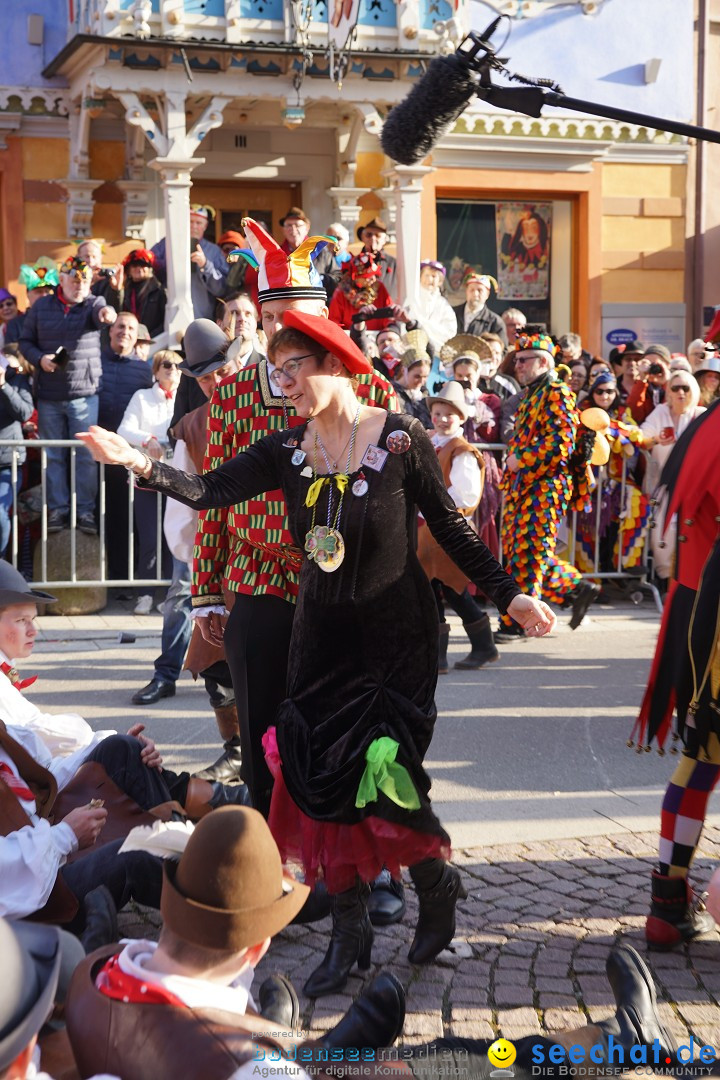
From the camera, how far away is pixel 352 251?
14.9m

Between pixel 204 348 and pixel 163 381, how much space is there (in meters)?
3.31

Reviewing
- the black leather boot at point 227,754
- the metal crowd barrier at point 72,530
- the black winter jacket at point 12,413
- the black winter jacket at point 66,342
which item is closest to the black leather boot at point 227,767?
the black leather boot at point 227,754

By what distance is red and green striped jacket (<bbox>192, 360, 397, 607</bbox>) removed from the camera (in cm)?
416

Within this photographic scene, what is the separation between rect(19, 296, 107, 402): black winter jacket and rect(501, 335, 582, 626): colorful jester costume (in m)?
3.32

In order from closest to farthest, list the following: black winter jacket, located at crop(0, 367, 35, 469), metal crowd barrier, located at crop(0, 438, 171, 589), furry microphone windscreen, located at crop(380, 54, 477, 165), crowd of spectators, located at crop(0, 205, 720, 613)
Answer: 1. furry microphone windscreen, located at crop(380, 54, 477, 165)
2. metal crowd barrier, located at crop(0, 438, 171, 589)
3. black winter jacket, located at crop(0, 367, 35, 469)
4. crowd of spectators, located at crop(0, 205, 720, 613)

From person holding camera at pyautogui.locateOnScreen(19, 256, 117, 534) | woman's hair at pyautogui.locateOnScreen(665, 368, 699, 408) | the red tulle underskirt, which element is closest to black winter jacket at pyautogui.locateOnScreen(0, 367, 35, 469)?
person holding camera at pyautogui.locateOnScreen(19, 256, 117, 534)

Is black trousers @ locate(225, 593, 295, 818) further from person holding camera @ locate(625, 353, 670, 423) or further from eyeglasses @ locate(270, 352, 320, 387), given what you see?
person holding camera @ locate(625, 353, 670, 423)

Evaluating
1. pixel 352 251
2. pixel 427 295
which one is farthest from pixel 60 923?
pixel 352 251

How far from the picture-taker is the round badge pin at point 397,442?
3.69 meters

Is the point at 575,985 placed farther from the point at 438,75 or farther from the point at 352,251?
the point at 352,251

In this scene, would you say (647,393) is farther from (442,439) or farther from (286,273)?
(286,273)

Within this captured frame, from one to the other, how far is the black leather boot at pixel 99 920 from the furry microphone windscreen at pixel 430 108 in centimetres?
234

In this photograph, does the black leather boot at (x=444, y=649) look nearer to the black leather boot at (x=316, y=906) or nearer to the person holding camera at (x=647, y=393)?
the black leather boot at (x=316, y=906)

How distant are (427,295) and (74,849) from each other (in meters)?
10.1
